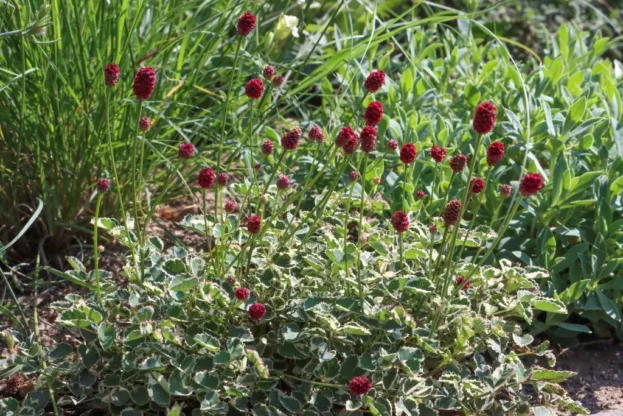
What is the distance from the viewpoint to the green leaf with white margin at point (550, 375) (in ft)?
7.17

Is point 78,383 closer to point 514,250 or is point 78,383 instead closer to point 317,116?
point 514,250

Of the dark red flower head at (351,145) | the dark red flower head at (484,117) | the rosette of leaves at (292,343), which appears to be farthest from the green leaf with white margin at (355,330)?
the dark red flower head at (484,117)

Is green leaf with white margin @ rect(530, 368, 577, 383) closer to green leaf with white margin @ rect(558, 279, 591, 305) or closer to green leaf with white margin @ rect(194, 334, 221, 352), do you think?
green leaf with white margin @ rect(558, 279, 591, 305)

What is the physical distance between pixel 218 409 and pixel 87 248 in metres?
1.13

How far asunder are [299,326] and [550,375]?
64 centimetres

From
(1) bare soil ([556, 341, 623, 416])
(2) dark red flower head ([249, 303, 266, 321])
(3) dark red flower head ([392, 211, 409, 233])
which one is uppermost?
(3) dark red flower head ([392, 211, 409, 233])

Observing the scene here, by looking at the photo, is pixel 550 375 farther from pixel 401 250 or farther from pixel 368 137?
pixel 368 137

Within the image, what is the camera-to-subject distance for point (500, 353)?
2236 mm

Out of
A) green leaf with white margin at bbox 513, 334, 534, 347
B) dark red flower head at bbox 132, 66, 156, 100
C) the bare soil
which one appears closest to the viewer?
dark red flower head at bbox 132, 66, 156, 100

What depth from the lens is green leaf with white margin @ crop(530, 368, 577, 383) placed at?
2186 mm

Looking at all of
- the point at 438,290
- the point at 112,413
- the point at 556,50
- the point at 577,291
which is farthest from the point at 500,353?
the point at 556,50

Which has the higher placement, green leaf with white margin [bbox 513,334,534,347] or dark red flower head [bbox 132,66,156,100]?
dark red flower head [bbox 132,66,156,100]

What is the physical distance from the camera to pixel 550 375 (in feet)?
7.23

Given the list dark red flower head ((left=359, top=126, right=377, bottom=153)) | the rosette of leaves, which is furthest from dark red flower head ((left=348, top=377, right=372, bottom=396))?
dark red flower head ((left=359, top=126, right=377, bottom=153))
